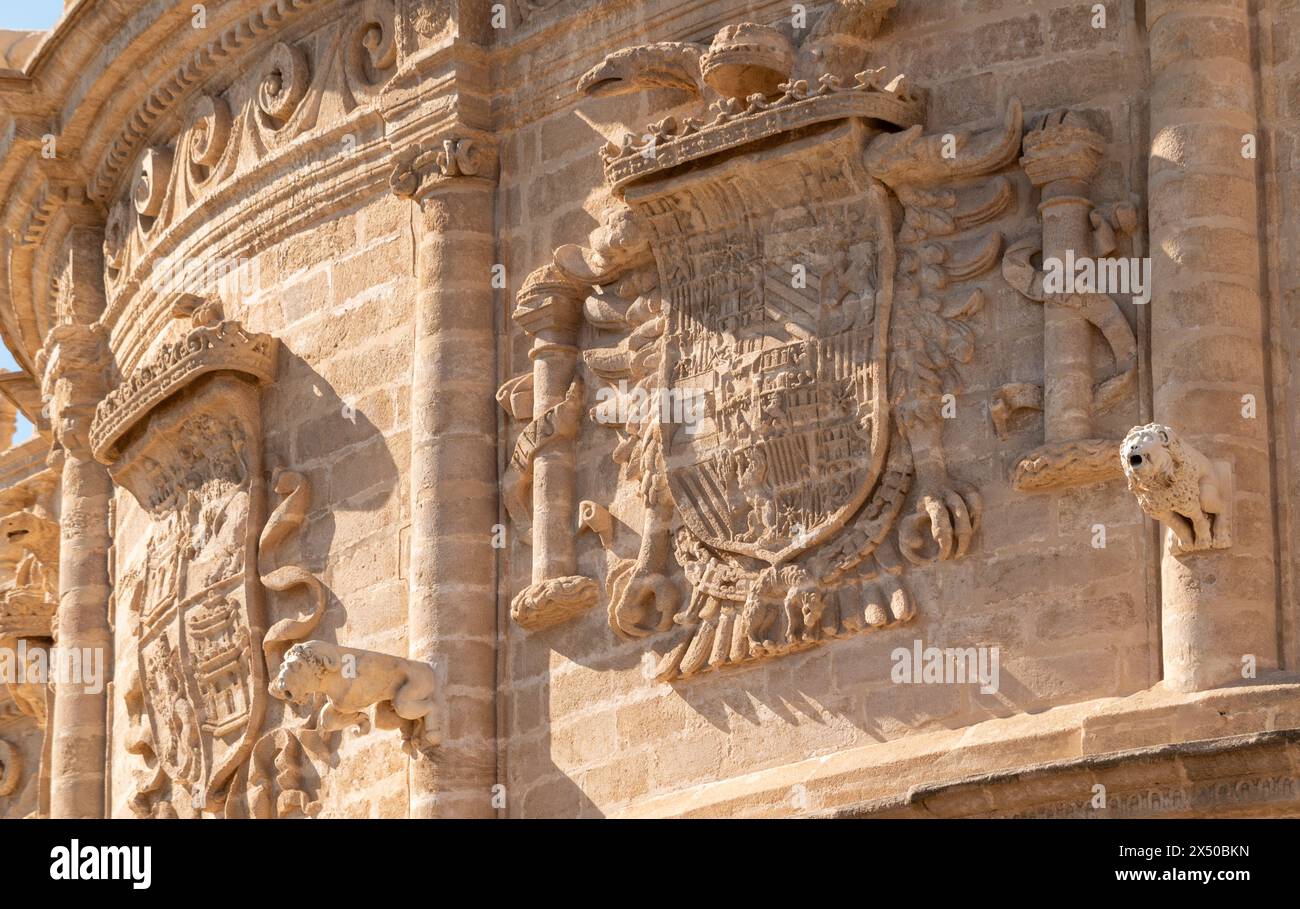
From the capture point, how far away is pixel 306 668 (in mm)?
15742

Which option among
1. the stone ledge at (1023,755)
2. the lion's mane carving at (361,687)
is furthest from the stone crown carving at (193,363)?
the stone ledge at (1023,755)

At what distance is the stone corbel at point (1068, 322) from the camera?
48.6 ft

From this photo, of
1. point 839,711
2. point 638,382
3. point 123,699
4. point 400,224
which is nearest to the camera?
point 839,711

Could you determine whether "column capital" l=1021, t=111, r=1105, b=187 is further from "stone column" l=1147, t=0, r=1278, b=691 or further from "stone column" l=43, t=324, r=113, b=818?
"stone column" l=43, t=324, r=113, b=818

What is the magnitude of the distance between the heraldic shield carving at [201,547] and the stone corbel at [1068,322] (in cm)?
457

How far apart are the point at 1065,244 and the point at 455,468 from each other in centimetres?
337

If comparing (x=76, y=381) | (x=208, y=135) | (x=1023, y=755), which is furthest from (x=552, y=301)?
(x=76, y=381)

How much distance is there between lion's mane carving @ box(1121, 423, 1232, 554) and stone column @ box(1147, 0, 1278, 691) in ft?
0.27

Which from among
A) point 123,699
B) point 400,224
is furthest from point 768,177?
point 123,699

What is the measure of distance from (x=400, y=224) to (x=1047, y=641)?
15.1 ft

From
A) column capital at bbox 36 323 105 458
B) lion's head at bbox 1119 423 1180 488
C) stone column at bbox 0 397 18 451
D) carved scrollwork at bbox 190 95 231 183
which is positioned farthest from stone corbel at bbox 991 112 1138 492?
stone column at bbox 0 397 18 451

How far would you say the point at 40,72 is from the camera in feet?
65.8

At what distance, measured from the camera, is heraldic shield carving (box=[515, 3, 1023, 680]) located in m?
15.3

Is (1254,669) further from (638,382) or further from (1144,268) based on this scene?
(638,382)
